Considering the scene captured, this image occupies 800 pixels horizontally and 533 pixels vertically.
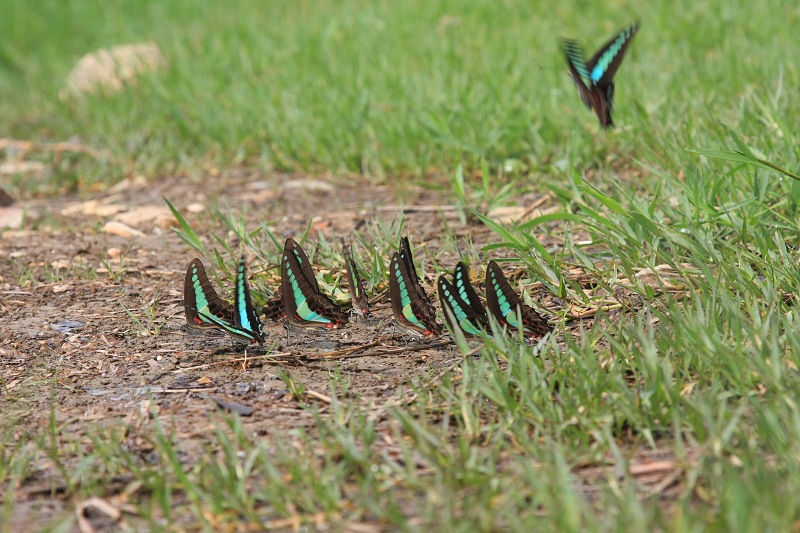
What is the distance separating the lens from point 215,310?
3.30m

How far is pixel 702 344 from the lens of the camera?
2.59m

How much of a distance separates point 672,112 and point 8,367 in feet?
11.8

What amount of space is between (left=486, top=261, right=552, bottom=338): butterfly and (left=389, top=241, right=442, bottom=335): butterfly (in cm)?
25

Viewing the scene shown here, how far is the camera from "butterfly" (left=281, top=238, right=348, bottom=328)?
3230mm

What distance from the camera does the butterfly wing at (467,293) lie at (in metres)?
2.97

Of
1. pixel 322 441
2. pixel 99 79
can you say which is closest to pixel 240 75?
pixel 99 79

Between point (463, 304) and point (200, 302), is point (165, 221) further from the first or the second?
point (463, 304)

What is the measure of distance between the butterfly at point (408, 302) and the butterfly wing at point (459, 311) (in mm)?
91

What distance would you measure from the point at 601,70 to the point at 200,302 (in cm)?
198

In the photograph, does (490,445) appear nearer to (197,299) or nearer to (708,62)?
(197,299)

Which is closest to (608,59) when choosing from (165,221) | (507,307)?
(507,307)

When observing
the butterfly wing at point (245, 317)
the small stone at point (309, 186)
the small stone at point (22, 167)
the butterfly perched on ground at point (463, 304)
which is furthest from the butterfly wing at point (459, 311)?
the small stone at point (22, 167)

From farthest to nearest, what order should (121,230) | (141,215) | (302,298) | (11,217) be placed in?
(11,217) < (141,215) < (121,230) < (302,298)

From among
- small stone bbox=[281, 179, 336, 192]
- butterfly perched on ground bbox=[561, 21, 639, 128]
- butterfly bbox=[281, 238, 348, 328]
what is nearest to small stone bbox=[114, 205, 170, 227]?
small stone bbox=[281, 179, 336, 192]
